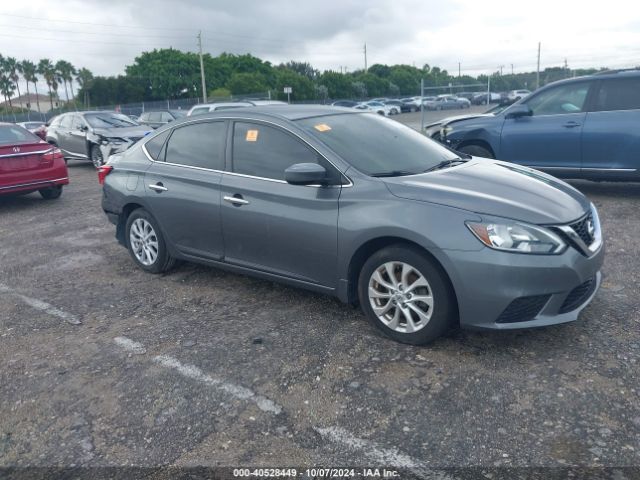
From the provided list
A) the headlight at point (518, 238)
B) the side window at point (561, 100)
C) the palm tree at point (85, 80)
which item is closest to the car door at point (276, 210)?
the headlight at point (518, 238)

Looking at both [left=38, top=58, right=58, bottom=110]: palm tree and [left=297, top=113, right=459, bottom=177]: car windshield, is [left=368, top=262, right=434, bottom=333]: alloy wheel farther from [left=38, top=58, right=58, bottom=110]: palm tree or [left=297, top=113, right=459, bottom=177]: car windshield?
[left=38, top=58, right=58, bottom=110]: palm tree

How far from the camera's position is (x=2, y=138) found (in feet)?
30.6

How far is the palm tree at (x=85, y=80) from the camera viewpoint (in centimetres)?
6681

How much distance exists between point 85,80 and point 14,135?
76.2 meters

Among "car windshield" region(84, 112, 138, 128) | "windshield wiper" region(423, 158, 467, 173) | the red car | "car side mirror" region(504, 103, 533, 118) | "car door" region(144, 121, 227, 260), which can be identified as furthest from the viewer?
"car windshield" region(84, 112, 138, 128)

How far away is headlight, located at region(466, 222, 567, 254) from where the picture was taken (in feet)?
11.5

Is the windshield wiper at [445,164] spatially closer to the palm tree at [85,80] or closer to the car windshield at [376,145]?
the car windshield at [376,145]

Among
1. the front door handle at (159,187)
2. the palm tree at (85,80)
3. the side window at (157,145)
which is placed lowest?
the front door handle at (159,187)

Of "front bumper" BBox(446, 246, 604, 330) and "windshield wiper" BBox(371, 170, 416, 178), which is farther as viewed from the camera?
"windshield wiper" BBox(371, 170, 416, 178)

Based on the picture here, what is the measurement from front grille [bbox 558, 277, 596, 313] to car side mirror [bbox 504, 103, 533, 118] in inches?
201

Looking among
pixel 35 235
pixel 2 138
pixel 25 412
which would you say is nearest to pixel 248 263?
pixel 25 412

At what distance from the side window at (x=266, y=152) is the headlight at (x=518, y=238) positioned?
1212 millimetres

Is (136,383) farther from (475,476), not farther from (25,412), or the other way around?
(475,476)

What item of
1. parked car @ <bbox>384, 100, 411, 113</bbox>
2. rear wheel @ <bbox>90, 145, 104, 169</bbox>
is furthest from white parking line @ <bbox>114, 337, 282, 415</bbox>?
parked car @ <bbox>384, 100, 411, 113</bbox>
